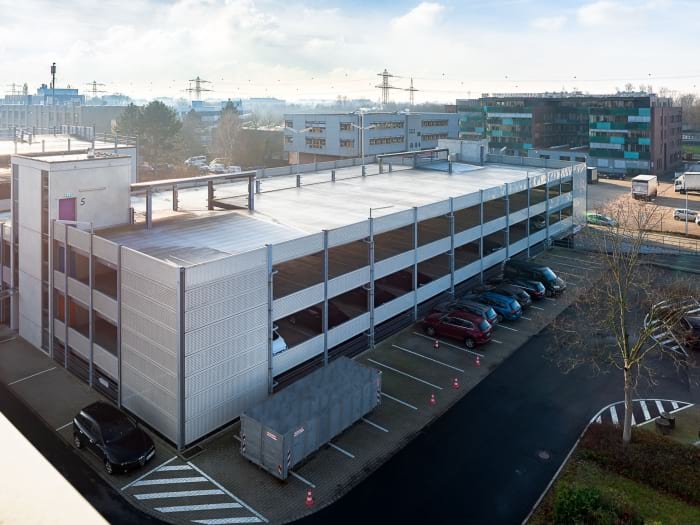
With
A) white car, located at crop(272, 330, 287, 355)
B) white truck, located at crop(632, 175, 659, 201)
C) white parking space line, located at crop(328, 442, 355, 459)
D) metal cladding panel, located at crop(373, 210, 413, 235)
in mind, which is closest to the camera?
white parking space line, located at crop(328, 442, 355, 459)

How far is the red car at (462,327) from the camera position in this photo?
95.9 feet

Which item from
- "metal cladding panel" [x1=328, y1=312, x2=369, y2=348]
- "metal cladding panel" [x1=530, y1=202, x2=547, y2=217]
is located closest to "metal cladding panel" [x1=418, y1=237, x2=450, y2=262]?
"metal cladding panel" [x1=328, y1=312, x2=369, y2=348]

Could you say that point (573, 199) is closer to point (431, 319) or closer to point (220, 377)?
point (431, 319)

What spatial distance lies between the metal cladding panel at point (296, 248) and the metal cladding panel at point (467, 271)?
13152mm

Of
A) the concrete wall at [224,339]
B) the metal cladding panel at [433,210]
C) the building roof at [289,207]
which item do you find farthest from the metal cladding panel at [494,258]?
the concrete wall at [224,339]

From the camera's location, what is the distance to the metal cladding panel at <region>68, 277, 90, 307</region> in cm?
2483

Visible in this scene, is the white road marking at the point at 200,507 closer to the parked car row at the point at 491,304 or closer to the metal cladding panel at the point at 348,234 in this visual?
the metal cladding panel at the point at 348,234

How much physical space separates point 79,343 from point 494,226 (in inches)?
1048

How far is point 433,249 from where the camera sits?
33688 mm

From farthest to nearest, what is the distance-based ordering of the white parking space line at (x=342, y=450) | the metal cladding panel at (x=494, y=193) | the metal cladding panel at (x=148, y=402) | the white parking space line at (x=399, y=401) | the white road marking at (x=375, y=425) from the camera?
the metal cladding panel at (x=494, y=193) → the white parking space line at (x=399, y=401) → the white road marking at (x=375, y=425) → the metal cladding panel at (x=148, y=402) → the white parking space line at (x=342, y=450)

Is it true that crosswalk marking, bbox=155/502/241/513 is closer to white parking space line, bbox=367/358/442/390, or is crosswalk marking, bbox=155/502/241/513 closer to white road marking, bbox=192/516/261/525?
white road marking, bbox=192/516/261/525

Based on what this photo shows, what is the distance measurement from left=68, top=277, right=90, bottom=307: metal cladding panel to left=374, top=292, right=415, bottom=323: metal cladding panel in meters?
13.6

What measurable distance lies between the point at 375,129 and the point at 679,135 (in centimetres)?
6584

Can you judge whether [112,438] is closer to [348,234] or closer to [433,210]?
[348,234]
